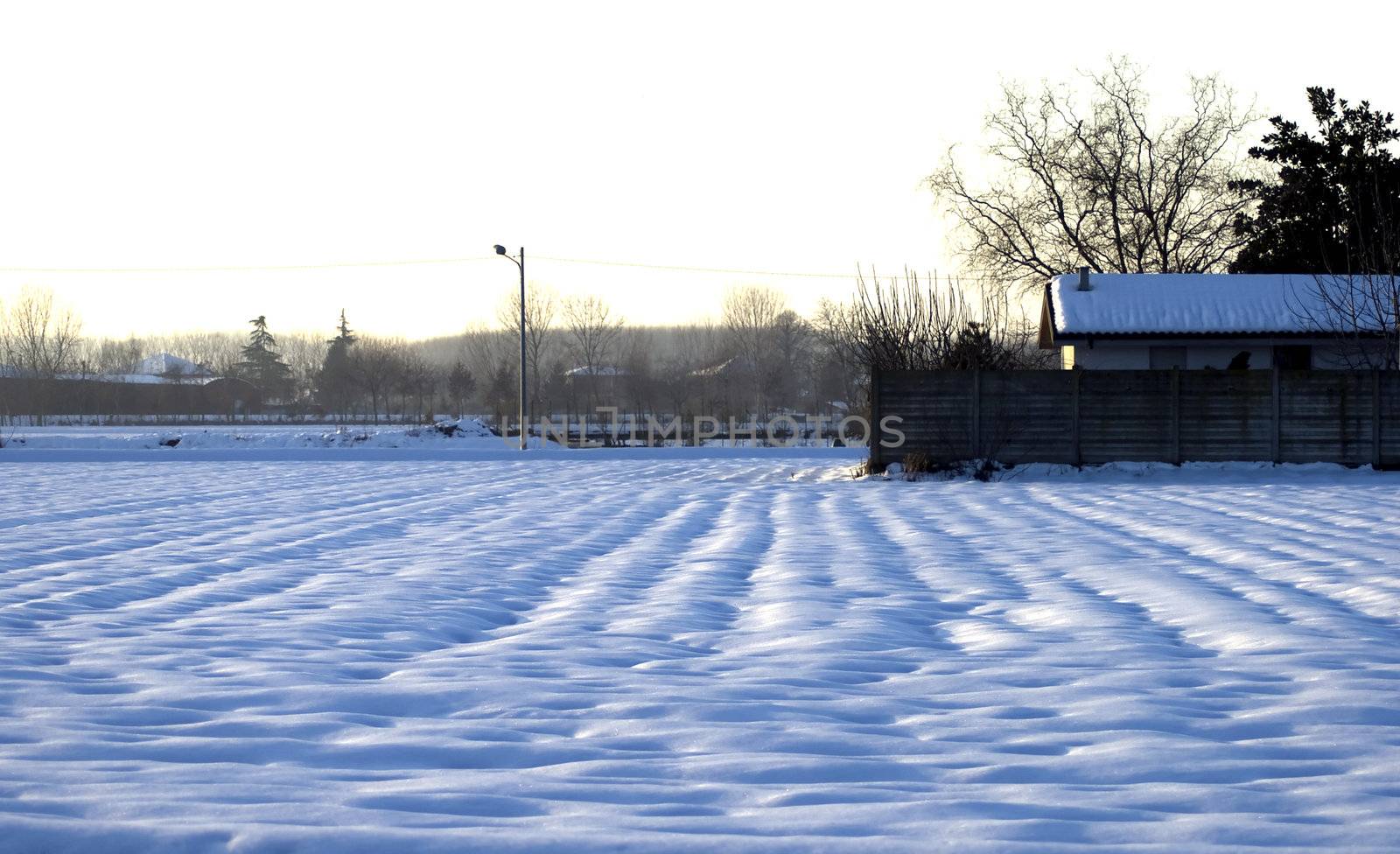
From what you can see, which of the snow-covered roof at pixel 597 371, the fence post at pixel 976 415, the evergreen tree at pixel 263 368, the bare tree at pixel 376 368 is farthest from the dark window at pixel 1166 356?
the evergreen tree at pixel 263 368

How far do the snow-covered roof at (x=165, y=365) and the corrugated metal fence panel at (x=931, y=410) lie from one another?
317 feet

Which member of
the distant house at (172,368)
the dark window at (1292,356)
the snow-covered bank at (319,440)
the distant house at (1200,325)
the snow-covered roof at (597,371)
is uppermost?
the distant house at (172,368)

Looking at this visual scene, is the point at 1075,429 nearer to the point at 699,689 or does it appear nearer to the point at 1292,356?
the point at 1292,356

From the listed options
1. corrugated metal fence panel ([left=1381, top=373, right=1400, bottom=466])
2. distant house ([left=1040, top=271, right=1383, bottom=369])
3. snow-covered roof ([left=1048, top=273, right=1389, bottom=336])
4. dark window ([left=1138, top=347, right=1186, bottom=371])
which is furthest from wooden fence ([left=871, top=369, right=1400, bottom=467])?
dark window ([left=1138, top=347, right=1186, bottom=371])

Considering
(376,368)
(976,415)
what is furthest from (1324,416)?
(376,368)

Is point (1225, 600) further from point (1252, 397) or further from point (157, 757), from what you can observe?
point (1252, 397)

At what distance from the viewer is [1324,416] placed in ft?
58.6

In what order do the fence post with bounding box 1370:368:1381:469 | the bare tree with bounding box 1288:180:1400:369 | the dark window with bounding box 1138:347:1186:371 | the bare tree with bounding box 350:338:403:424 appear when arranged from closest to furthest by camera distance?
the fence post with bounding box 1370:368:1381:469 → the bare tree with bounding box 1288:180:1400:369 → the dark window with bounding box 1138:347:1186:371 → the bare tree with bounding box 350:338:403:424

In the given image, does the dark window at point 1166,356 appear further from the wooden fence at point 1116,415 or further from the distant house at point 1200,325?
the wooden fence at point 1116,415

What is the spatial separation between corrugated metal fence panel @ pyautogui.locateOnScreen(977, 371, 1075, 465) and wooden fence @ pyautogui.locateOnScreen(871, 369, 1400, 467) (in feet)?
0.05

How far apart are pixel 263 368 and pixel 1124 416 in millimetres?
88607

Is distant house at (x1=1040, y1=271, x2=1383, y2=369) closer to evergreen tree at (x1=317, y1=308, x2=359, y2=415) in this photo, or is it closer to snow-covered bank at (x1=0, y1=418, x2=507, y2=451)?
snow-covered bank at (x1=0, y1=418, x2=507, y2=451)

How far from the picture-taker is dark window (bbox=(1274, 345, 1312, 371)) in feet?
86.4

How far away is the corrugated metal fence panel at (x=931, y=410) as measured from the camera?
1812 cm
